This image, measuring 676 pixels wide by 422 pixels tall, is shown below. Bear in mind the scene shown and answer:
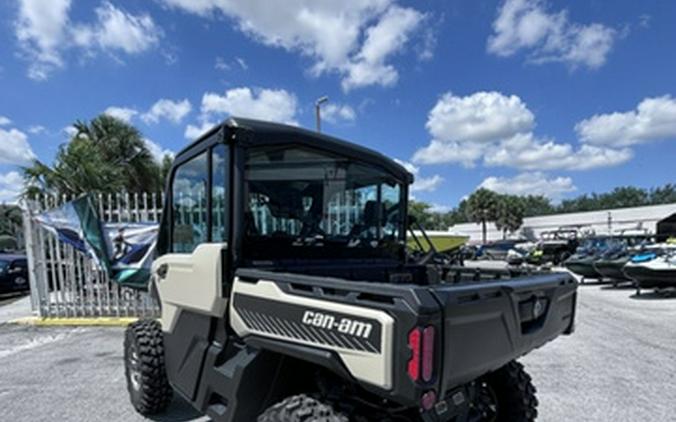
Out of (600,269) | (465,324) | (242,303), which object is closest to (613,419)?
(465,324)

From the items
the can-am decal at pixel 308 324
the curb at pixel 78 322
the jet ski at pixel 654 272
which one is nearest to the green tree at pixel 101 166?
the curb at pixel 78 322

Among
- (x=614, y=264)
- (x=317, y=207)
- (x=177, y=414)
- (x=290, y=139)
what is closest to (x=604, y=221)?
(x=614, y=264)

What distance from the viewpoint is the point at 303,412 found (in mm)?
2018

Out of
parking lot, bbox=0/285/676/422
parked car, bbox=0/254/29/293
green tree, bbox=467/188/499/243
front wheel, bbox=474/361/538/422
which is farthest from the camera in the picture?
green tree, bbox=467/188/499/243

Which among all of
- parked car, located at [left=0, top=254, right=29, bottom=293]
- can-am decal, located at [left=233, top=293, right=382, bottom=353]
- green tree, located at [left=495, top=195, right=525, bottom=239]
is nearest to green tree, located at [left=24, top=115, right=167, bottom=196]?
parked car, located at [left=0, top=254, right=29, bottom=293]

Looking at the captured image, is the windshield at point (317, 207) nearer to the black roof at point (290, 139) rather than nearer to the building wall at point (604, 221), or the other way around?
the black roof at point (290, 139)

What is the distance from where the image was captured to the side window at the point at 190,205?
10.0 ft

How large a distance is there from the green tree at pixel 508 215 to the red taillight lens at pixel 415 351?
55.1 metres

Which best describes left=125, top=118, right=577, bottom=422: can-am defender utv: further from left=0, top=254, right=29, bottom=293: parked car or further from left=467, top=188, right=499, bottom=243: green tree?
left=467, top=188, right=499, bottom=243: green tree

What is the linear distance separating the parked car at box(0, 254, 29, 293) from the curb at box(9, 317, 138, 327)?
5475 mm

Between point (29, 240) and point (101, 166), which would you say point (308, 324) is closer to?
point (29, 240)

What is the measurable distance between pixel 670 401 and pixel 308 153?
439 centimetres

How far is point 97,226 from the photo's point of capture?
7.68m

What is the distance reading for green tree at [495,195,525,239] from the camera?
5328 centimetres
